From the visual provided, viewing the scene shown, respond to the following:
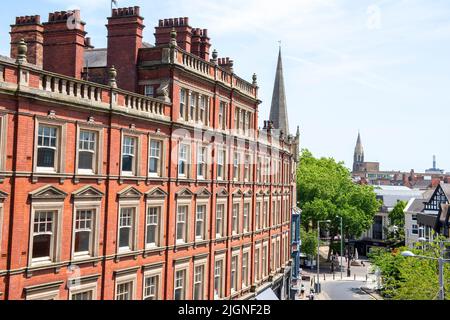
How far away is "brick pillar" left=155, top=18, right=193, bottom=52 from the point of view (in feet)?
92.3

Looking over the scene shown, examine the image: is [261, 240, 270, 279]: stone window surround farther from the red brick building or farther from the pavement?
the pavement

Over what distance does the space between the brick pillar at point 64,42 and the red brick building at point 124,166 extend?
0.21 ft

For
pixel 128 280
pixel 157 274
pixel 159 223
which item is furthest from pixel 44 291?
pixel 159 223

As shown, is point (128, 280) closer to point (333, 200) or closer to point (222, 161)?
point (222, 161)

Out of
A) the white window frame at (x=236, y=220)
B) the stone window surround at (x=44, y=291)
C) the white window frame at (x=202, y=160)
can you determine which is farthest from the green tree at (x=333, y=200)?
the stone window surround at (x=44, y=291)

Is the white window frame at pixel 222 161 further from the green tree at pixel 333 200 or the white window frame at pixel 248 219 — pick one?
the green tree at pixel 333 200

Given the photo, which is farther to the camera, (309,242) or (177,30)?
(309,242)

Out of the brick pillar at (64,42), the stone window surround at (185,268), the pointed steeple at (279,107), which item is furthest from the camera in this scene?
the pointed steeple at (279,107)

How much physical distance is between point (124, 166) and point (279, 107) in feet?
207

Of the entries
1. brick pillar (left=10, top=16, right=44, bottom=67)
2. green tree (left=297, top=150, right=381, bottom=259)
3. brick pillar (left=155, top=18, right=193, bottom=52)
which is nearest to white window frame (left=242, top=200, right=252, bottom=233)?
brick pillar (left=155, top=18, right=193, bottom=52)

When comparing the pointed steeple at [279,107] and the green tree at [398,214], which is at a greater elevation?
the pointed steeple at [279,107]

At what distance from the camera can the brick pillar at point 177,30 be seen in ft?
92.3

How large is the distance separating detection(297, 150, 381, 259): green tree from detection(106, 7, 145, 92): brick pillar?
178ft

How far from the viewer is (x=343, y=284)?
6412 cm
